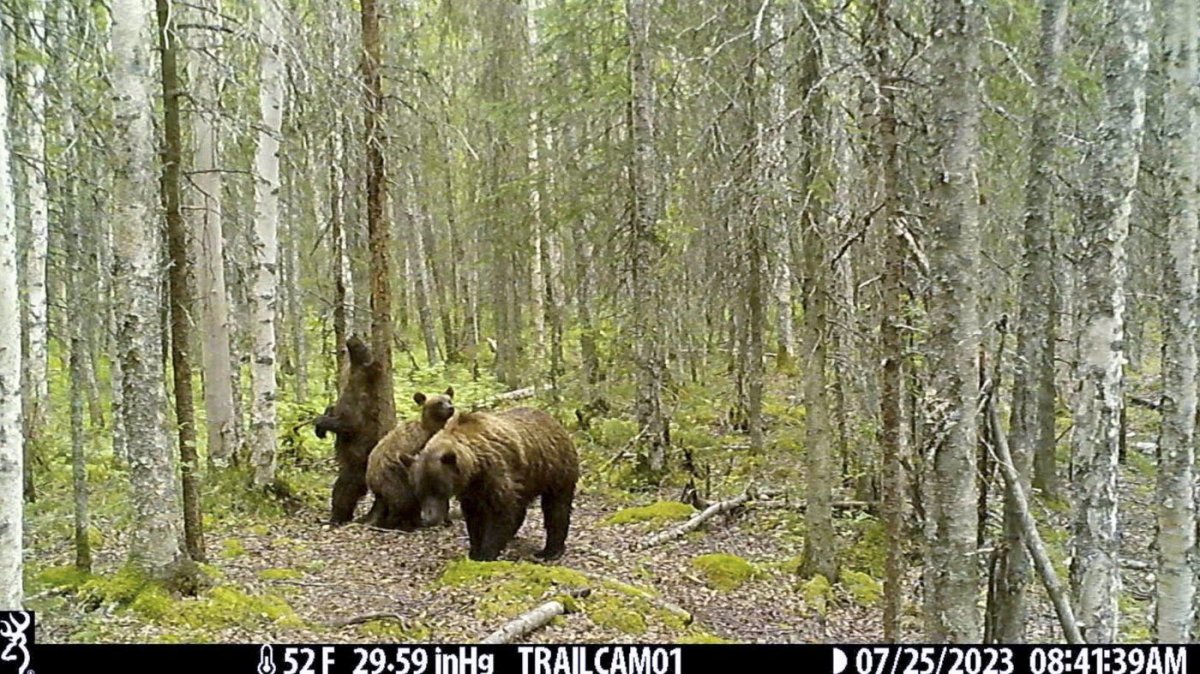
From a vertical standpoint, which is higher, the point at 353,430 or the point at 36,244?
the point at 36,244

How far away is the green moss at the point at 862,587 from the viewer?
8812 mm

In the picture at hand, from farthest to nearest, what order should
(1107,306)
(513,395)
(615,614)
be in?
(513,395), (615,614), (1107,306)

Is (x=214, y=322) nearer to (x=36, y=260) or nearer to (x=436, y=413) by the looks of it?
(x=36, y=260)

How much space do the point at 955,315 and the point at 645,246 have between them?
747 cm

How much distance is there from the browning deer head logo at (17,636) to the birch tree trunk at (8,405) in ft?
0.25

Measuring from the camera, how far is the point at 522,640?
22.0 ft

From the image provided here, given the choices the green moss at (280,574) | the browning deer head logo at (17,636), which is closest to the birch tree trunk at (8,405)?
the browning deer head logo at (17,636)

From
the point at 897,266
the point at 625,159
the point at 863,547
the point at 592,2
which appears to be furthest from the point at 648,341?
the point at 897,266

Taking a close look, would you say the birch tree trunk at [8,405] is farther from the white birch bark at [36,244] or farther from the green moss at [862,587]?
the green moss at [862,587]

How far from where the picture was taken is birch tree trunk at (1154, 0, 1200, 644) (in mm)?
6363

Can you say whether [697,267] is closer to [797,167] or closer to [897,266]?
[797,167]

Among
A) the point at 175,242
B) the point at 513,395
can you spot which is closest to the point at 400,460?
the point at 175,242

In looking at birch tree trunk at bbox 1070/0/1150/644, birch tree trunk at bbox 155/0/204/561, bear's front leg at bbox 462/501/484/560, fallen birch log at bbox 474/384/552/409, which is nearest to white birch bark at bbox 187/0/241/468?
bear's front leg at bbox 462/501/484/560

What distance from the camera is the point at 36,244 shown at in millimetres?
9516
